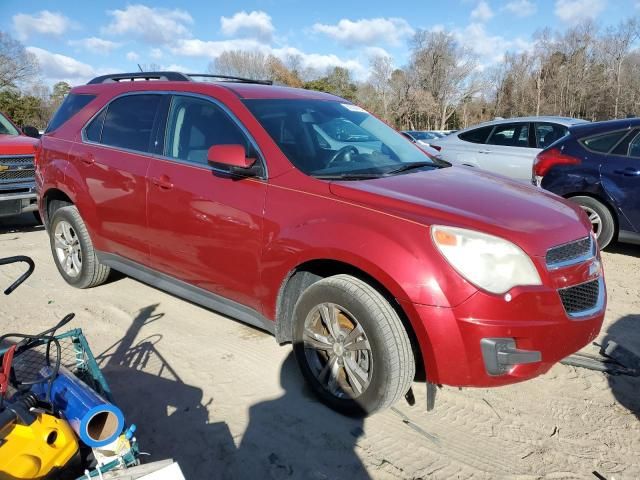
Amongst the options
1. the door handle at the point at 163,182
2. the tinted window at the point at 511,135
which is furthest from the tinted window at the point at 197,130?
the tinted window at the point at 511,135

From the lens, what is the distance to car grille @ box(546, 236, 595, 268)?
2511 mm

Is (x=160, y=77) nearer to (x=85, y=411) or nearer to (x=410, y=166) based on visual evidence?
(x=410, y=166)

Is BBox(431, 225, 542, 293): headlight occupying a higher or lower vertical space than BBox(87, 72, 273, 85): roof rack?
lower

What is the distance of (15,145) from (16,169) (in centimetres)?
37

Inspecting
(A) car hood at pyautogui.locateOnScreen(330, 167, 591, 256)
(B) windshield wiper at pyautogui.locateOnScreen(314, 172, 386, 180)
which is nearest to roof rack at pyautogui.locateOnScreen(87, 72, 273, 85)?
(B) windshield wiper at pyautogui.locateOnScreen(314, 172, 386, 180)

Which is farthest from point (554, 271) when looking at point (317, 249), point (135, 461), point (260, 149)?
point (135, 461)

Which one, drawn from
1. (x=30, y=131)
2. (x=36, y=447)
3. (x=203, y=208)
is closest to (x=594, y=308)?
(x=203, y=208)

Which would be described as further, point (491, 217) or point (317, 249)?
point (317, 249)

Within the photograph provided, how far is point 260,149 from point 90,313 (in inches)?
90.4

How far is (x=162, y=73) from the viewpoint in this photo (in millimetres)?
4227

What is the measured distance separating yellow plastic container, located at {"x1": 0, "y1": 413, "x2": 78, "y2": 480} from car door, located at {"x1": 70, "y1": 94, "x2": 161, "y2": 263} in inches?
80.8

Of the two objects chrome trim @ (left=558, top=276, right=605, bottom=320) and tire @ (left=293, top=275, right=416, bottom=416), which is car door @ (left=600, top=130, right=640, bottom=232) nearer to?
chrome trim @ (left=558, top=276, right=605, bottom=320)

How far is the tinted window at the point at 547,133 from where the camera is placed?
8297mm

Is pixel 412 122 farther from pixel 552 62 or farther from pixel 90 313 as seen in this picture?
pixel 90 313
